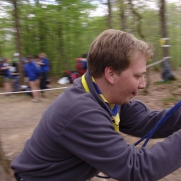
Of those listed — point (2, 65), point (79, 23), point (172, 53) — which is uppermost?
point (79, 23)

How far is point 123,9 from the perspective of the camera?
7852 millimetres

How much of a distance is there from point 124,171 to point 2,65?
9.49m

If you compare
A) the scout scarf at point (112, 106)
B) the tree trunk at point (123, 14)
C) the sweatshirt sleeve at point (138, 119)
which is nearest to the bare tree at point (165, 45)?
the tree trunk at point (123, 14)

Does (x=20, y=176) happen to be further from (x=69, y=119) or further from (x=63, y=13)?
(x=63, y=13)

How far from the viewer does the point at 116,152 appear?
1.14 meters

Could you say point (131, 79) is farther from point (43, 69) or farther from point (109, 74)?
point (43, 69)

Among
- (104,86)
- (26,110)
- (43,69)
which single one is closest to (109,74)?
(104,86)

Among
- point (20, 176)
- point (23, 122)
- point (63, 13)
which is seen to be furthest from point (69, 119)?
point (63, 13)

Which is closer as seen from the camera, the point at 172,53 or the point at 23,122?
the point at 23,122

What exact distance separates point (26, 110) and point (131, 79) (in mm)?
6647

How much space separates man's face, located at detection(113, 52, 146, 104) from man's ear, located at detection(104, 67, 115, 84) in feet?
0.07

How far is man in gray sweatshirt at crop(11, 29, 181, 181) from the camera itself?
1149mm

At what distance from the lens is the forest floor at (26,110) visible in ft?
14.3

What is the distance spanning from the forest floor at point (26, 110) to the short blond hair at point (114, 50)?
87.6 inches
